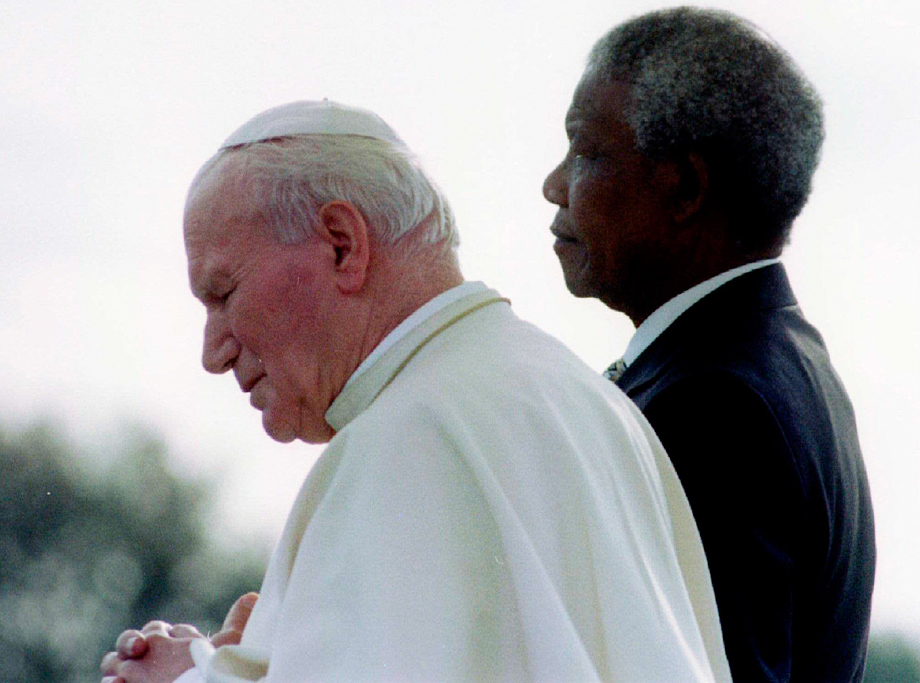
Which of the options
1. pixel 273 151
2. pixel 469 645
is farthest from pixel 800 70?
pixel 469 645

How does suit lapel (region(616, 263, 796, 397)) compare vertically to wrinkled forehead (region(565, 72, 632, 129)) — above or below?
below

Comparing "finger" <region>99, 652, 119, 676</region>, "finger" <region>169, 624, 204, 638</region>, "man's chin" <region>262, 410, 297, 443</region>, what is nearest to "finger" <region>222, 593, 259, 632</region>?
"finger" <region>169, 624, 204, 638</region>

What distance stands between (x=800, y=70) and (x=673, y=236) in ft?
1.72

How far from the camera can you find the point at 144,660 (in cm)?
284

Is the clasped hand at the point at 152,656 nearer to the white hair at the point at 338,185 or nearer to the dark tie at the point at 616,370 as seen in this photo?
the white hair at the point at 338,185

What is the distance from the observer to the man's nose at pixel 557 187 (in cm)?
390

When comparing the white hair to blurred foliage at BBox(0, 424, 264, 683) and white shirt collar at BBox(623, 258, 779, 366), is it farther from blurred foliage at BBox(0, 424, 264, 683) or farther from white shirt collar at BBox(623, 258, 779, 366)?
blurred foliage at BBox(0, 424, 264, 683)

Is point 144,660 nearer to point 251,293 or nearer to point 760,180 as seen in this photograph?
point 251,293

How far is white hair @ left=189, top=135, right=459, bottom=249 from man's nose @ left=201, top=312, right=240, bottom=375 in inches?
10.1

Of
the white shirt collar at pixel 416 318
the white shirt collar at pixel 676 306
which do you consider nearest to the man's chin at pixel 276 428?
the white shirt collar at pixel 416 318

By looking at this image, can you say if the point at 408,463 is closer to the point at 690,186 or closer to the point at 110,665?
the point at 110,665

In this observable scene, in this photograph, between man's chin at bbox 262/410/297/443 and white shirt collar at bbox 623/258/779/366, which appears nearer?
man's chin at bbox 262/410/297/443

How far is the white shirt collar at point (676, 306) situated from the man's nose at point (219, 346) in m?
0.94

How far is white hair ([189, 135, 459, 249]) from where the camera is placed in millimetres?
3076
